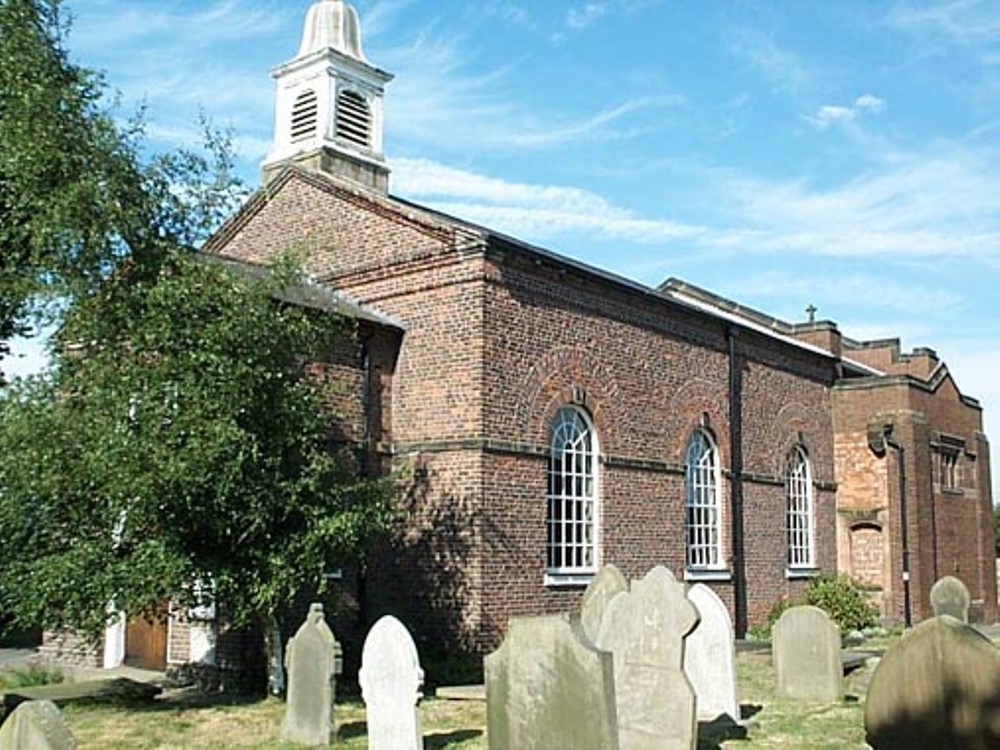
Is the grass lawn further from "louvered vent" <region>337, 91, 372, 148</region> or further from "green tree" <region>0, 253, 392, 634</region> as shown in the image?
"louvered vent" <region>337, 91, 372, 148</region>

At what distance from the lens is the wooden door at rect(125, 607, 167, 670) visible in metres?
17.0

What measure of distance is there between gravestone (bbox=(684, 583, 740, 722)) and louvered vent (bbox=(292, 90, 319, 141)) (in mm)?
13243

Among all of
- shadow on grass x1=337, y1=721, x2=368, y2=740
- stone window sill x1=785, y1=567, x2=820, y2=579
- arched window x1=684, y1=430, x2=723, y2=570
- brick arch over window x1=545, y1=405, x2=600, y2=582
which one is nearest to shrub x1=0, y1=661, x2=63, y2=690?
shadow on grass x1=337, y1=721, x2=368, y2=740

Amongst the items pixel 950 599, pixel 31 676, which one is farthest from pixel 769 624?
pixel 31 676

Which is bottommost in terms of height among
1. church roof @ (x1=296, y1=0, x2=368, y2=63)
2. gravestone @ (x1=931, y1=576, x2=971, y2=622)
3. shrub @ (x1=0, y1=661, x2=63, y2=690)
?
shrub @ (x1=0, y1=661, x2=63, y2=690)

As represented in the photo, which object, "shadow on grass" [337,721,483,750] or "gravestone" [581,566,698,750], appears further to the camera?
"shadow on grass" [337,721,483,750]

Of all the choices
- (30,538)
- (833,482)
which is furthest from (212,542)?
(833,482)

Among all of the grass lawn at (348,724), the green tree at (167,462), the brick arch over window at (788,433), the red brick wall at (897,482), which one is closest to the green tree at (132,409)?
the green tree at (167,462)

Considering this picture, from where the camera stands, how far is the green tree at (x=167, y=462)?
12078mm

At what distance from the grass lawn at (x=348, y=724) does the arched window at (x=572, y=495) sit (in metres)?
4.39

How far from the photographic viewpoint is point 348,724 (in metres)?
12.2

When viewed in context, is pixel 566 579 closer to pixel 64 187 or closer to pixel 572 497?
pixel 572 497

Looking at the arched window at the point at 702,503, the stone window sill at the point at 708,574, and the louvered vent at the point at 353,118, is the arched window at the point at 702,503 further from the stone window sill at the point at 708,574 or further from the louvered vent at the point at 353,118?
the louvered vent at the point at 353,118

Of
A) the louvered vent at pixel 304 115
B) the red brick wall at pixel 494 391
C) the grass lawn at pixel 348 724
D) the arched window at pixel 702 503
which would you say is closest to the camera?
the grass lawn at pixel 348 724
